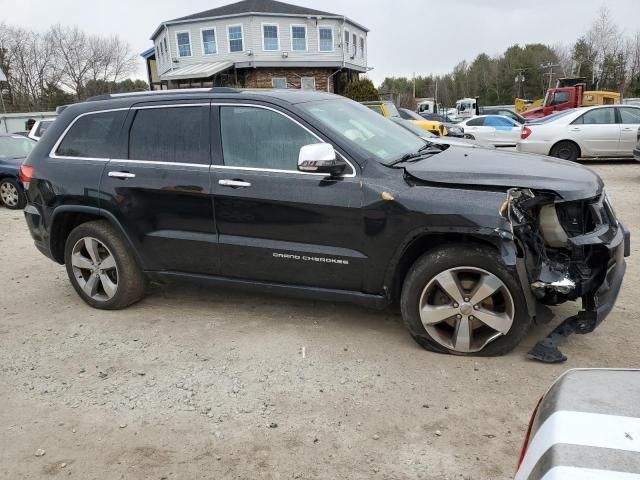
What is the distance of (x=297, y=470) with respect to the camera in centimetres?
261

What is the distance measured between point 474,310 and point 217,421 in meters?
1.77

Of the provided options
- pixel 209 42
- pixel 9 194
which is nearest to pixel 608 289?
pixel 9 194

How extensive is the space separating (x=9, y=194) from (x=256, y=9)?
26.5m

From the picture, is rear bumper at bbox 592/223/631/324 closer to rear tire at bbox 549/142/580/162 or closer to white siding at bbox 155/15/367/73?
rear tire at bbox 549/142/580/162

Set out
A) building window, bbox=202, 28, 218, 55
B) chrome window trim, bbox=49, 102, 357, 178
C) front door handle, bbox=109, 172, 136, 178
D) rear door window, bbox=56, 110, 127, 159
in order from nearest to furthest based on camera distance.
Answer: chrome window trim, bbox=49, 102, 357, 178, front door handle, bbox=109, 172, 136, 178, rear door window, bbox=56, 110, 127, 159, building window, bbox=202, 28, 218, 55

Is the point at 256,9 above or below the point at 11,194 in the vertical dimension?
above

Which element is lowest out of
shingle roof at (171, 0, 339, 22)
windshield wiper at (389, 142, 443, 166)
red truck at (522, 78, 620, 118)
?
windshield wiper at (389, 142, 443, 166)

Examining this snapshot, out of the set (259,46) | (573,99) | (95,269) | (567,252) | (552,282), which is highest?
(259,46)

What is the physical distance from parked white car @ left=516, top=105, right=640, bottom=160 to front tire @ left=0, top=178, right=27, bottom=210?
1151 cm

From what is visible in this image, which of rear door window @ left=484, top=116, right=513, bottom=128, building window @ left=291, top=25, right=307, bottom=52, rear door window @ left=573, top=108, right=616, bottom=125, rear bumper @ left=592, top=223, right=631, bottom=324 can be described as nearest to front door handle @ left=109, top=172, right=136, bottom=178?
rear bumper @ left=592, top=223, right=631, bottom=324

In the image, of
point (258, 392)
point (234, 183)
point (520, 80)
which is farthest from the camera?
point (520, 80)

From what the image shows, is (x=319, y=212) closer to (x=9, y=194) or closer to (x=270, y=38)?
(x=9, y=194)

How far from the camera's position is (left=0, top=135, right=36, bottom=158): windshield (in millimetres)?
10750

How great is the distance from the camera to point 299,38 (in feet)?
111
